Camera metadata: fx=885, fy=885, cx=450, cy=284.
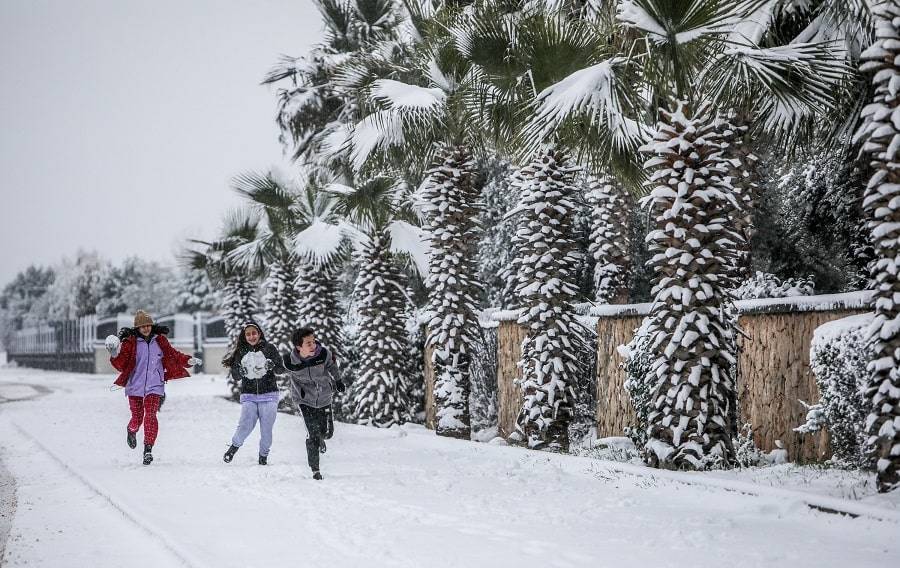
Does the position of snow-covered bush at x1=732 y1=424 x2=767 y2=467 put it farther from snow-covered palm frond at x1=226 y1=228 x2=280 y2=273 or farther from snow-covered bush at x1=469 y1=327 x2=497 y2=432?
snow-covered palm frond at x1=226 y1=228 x2=280 y2=273

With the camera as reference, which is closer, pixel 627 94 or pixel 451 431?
pixel 627 94

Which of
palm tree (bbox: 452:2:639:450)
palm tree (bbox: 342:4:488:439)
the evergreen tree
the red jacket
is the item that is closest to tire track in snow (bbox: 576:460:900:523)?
palm tree (bbox: 452:2:639:450)

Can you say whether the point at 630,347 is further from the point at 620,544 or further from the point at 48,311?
the point at 48,311

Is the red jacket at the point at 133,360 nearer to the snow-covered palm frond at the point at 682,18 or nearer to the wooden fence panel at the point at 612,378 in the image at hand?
the wooden fence panel at the point at 612,378

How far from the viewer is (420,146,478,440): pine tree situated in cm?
1461

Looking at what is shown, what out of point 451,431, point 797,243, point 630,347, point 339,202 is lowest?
point 451,431

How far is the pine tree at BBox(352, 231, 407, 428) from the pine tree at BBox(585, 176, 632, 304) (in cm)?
395

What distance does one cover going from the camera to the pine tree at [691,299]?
9.34 m

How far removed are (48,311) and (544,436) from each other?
131 m

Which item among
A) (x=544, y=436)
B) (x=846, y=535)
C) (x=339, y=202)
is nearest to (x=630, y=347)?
(x=544, y=436)

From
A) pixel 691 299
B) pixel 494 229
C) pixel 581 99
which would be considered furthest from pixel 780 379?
pixel 494 229

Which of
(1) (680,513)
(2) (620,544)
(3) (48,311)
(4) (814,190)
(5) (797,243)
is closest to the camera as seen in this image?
(2) (620,544)

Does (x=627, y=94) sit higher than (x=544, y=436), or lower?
higher

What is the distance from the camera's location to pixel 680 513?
7406 mm
